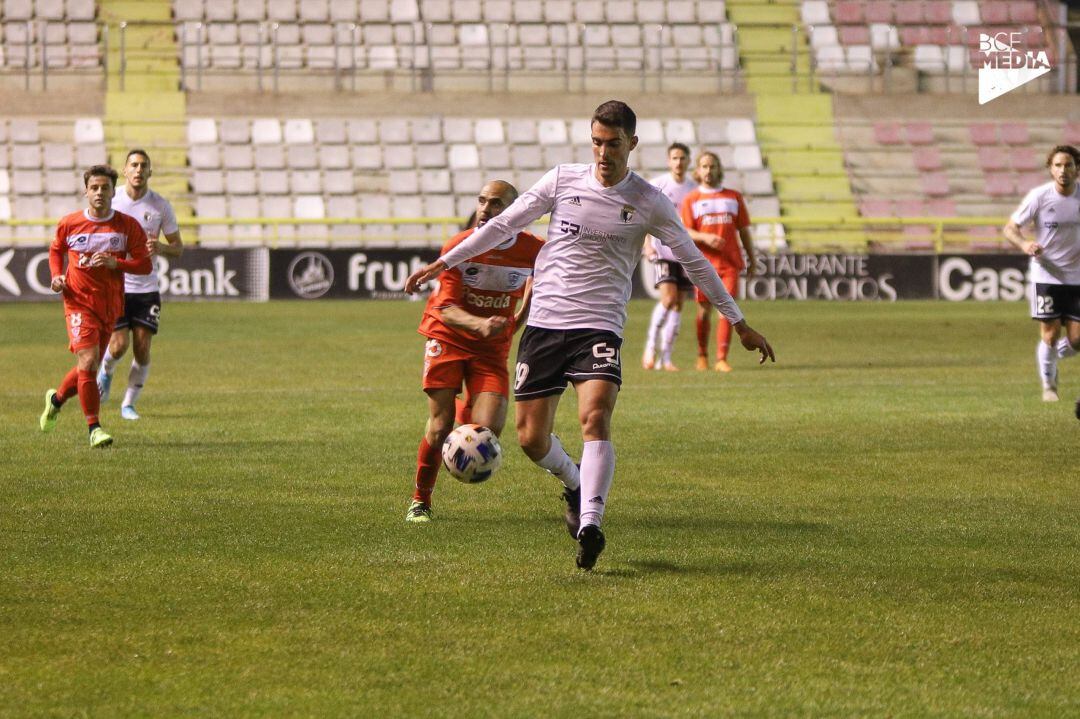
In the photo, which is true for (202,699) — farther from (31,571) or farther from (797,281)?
(797,281)

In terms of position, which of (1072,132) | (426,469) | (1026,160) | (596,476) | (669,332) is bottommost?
(426,469)

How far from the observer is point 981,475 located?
10.0 metres

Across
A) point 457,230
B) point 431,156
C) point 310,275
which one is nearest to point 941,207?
point 457,230

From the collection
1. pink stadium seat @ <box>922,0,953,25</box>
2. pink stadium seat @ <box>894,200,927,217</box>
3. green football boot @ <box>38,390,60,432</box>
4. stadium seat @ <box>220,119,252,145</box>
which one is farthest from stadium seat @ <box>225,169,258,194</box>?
green football boot @ <box>38,390,60,432</box>

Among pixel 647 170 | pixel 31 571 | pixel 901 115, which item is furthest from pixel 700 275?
pixel 901 115

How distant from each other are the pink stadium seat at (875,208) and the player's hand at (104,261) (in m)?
26.6

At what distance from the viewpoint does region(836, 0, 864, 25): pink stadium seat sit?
133 ft

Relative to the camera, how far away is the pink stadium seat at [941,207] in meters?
36.2

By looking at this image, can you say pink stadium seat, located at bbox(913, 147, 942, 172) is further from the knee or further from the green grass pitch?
the knee

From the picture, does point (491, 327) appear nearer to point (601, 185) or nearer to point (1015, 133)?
point (601, 185)

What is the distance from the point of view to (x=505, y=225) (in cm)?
742

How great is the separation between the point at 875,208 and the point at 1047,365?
2227cm

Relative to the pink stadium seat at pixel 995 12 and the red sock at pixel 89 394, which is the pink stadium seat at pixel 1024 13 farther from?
the red sock at pixel 89 394

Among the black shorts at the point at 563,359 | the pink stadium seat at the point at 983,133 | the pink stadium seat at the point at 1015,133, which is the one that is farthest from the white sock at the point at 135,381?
the pink stadium seat at the point at 1015,133
